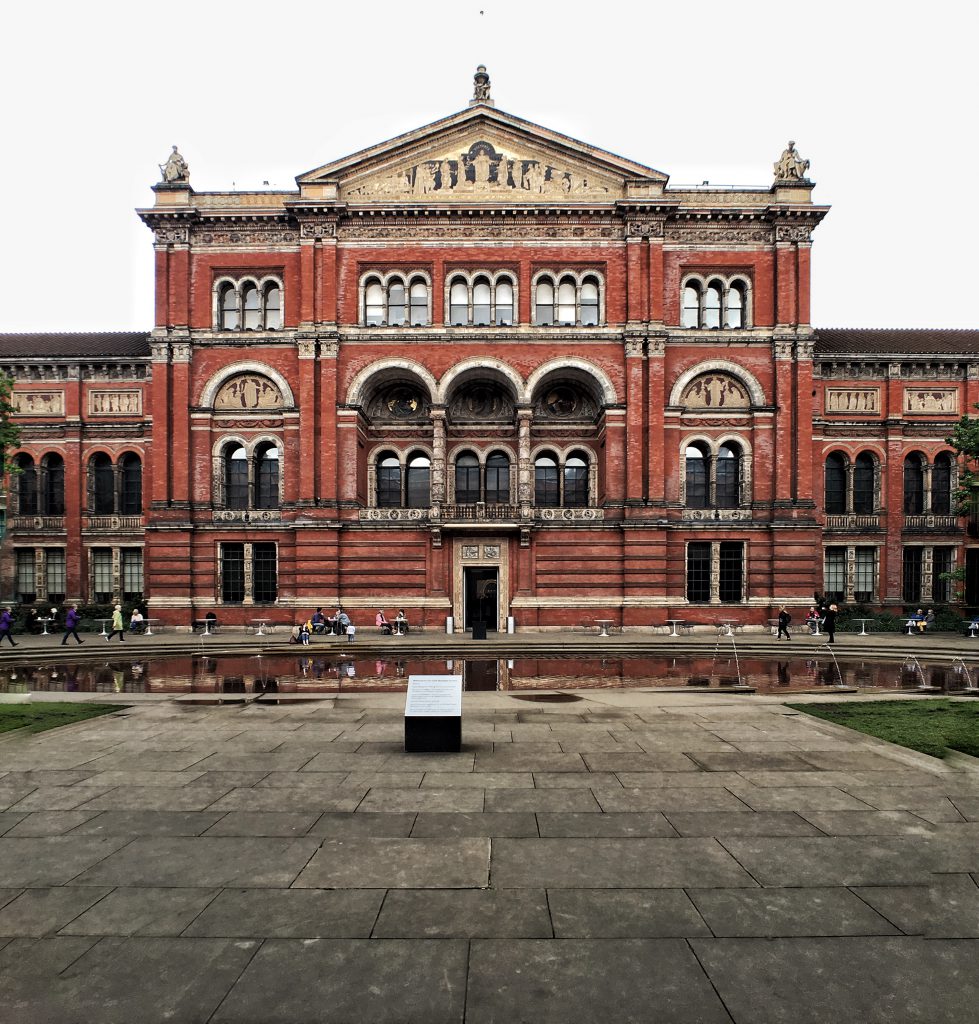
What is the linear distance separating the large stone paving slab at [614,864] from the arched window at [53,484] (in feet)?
125

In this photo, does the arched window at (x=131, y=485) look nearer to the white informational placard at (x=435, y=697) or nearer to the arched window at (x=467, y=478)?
the arched window at (x=467, y=478)

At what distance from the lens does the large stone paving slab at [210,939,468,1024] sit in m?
3.86

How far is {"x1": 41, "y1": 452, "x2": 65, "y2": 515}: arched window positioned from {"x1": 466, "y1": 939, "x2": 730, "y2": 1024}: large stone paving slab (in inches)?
1546

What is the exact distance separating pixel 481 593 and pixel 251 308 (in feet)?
62.5

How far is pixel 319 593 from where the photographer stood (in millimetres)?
29859

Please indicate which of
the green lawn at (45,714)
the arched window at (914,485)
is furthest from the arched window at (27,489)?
the arched window at (914,485)

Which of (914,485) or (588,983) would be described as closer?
(588,983)

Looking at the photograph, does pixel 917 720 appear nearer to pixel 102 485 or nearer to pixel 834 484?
pixel 834 484

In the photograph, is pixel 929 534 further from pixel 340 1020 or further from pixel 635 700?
pixel 340 1020

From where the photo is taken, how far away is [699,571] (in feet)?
102

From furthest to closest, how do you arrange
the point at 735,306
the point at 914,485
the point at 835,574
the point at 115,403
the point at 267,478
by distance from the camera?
the point at 914,485
the point at 115,403
the point at 835,574
the point at 267,478
the point at 735,306

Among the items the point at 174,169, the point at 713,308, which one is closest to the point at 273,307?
the point at 174,169

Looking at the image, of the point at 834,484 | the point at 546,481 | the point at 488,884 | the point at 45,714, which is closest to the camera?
the point at 488,884

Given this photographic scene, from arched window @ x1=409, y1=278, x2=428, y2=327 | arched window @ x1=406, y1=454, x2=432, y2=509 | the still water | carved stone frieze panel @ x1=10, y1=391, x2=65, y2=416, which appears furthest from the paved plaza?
carved stone frieze panel @ x1=10, y1=391, x2=65, y2=416
